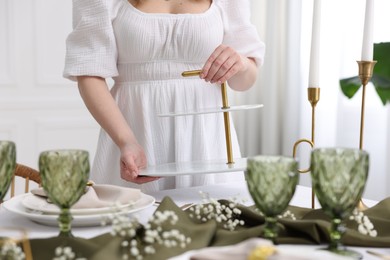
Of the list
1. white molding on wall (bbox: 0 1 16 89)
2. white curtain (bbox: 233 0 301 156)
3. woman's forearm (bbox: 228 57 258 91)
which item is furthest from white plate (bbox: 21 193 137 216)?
white curtain (bbox: 233 0 301 156)

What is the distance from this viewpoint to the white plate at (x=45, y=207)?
1197 mm

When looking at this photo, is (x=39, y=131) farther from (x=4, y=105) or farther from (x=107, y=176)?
(x=107, y=176)

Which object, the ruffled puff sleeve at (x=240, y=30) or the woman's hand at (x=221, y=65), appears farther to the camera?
the ruffled puff sleeve at (x=240, y=30)

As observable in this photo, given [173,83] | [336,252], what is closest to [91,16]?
→ [173,83]

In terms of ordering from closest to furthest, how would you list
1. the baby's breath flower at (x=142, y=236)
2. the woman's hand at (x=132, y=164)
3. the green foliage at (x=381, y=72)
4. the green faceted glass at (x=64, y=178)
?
the baby's breath flower at (x=142, y=236), the green faceted glass at (x=64, y=178), the woman's hand at (x=132, y=164), the green foliage at (x=381, y=72)

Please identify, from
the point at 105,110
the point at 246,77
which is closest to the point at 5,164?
the point at 105,110

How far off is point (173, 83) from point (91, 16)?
1.00 ft

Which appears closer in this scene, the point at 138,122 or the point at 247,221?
the point at 247,221

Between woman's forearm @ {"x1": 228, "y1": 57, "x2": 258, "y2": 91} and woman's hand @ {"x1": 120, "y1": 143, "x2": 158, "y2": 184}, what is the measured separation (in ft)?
1.38

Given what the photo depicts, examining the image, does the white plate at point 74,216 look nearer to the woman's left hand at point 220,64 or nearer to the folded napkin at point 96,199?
the folded napkin at point 96,199

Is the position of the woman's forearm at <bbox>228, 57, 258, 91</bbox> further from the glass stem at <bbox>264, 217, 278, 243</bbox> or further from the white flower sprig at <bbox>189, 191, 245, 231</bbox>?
the glass stem at <bbox>264, 217, 278, 243</bbox>

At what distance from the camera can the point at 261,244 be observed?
82 cm

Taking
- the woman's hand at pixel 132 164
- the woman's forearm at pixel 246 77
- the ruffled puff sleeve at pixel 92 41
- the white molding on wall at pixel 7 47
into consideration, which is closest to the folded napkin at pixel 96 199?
the woman's hand at pixel 132 164

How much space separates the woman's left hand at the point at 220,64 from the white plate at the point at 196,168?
210mm
